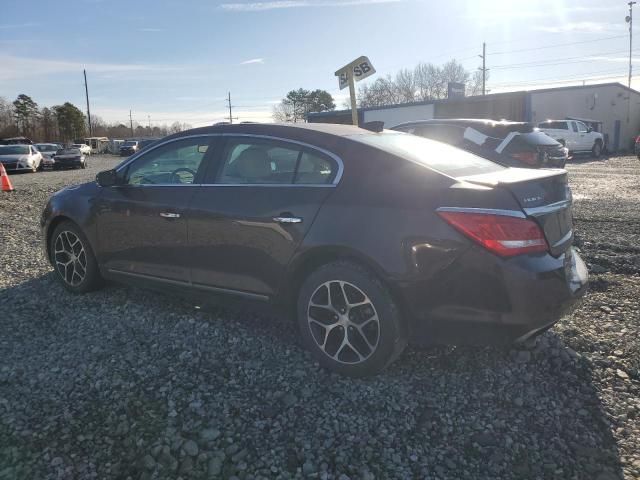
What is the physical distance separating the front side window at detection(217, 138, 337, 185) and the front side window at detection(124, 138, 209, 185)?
30 centimetres

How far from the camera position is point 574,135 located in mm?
25609

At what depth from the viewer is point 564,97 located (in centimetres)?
3092

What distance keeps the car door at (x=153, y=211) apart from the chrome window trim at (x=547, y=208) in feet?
7.76

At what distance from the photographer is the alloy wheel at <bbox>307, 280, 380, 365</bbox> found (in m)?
3.08

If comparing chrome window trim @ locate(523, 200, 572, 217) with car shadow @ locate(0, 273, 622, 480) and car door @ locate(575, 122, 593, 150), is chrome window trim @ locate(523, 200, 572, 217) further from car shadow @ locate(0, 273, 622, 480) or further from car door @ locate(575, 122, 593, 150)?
car door @ locate(575, 122, 593, 150)

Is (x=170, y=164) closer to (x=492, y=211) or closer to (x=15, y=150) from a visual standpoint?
(x=492, y=211)

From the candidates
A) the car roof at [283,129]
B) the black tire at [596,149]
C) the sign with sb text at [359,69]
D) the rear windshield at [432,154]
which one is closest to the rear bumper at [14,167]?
the sign with sb text at [359,69]

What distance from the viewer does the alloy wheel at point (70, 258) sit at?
4.75 m

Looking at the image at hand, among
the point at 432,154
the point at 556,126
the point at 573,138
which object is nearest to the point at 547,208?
the point at 432,154

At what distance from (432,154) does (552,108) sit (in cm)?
3140

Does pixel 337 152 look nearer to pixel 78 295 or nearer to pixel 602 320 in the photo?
pixel 602 320

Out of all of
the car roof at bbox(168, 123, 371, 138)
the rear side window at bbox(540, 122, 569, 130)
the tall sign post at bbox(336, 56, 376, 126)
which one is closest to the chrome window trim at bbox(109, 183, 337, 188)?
the car roof at bbox(168, 123, 371, 138)

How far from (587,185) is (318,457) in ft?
43.2

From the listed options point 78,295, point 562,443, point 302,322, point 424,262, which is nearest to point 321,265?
point 302,322
